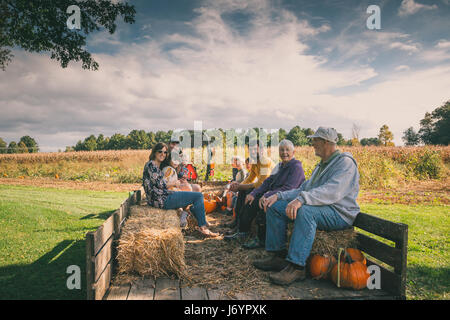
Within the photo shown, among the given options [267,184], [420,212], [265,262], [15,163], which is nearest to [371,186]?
[420,212]

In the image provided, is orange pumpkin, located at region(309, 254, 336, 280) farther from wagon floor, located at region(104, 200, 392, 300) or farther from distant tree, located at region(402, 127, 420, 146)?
distant tree, located at region(402, 127, 420, 146)

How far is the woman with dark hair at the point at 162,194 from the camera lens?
4.63m

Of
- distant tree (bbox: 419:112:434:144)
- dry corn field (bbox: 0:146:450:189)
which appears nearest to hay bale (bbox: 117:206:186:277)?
dry corn field (bbox: 0:146:450:189)

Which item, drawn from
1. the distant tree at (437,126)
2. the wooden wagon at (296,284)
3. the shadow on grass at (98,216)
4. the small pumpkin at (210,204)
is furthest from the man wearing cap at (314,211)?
the distant tree at (437,126)

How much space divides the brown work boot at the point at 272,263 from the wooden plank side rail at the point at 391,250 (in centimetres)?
96

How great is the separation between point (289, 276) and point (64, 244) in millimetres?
3805

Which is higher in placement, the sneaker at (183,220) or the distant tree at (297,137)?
the distant tree at (297,137)

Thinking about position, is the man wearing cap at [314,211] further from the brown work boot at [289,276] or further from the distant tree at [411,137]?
the distant tree at [411,137]

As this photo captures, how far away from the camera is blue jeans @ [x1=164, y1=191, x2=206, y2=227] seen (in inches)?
188

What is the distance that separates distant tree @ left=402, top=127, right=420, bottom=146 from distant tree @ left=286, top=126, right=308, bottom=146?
23310 mm

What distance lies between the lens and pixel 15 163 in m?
21.7

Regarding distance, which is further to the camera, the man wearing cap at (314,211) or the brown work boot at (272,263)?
the brown work boot at (272,263)

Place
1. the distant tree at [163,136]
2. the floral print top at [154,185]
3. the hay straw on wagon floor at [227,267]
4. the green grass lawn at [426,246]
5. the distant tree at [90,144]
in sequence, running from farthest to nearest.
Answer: the distant tree at [90,144] → the distant tree at [163,136] → the floral print top at [154,185] → the green grass lawn at [426,246] → the hay straw on wagon floor at [227,267]

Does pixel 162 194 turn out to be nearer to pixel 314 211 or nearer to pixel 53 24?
pixel 314 211
